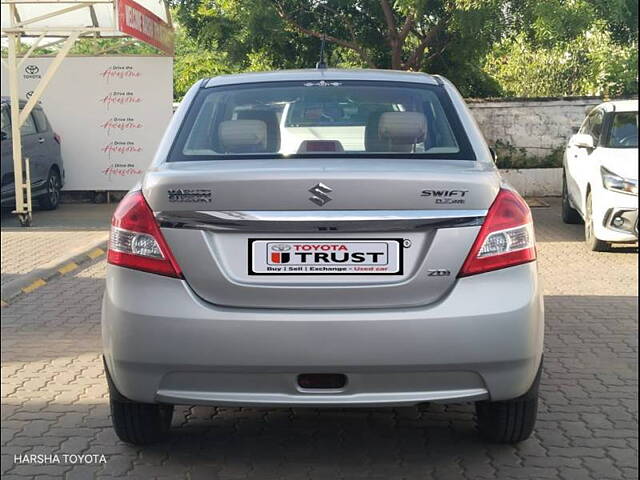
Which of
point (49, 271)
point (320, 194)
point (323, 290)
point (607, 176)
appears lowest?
point (49, 271)

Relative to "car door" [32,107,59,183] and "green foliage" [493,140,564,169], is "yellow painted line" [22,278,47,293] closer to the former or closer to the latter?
"car door" [32,107,59,183]

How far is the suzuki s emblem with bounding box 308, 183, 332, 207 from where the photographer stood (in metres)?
3.96

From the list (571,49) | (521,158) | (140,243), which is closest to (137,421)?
(140,243)

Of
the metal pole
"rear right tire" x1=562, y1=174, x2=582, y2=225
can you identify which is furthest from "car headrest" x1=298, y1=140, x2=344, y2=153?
the metal pole

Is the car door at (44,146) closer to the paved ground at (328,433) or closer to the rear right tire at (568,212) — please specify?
the rear right tire at (568,212)

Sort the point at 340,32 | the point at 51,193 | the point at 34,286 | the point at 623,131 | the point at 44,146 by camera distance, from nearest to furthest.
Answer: the point at 34,286
the point at 623,131
the point at 44,146
the point at 51,193
the point at 340,32

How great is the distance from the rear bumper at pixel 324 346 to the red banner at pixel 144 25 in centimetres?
1061

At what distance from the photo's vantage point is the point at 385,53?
725 inches

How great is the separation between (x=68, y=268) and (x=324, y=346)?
685cm

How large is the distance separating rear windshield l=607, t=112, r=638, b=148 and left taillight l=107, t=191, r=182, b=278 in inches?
338

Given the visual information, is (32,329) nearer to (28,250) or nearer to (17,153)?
(28,250)

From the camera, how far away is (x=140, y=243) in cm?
409

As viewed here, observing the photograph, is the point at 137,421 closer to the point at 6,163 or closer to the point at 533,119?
the point at 6,163

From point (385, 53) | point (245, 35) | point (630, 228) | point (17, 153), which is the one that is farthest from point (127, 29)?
point (630, 228)
